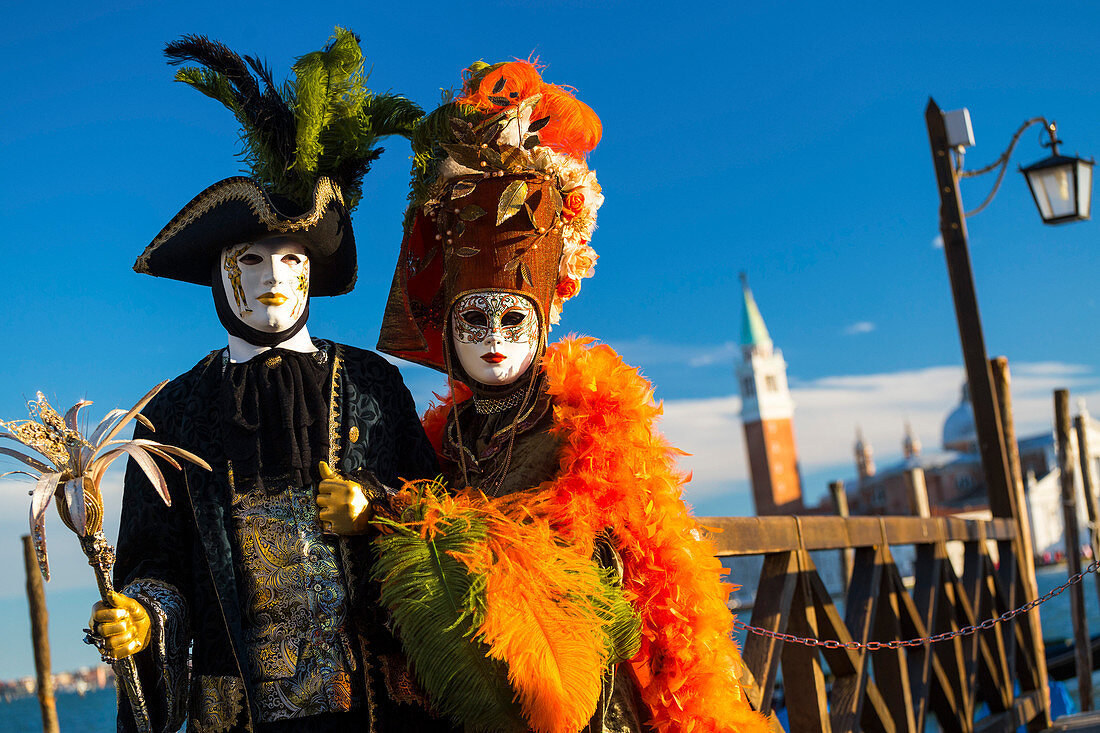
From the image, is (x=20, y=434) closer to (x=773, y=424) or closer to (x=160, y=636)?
(x=160, y=636)

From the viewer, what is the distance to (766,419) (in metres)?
64.3

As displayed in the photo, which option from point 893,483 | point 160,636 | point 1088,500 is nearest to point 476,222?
point 160,636

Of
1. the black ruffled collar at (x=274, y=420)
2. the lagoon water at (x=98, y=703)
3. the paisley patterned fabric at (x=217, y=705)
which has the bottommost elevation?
the lagoon water at (x=98, y=703)

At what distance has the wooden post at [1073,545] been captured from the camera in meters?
11.1

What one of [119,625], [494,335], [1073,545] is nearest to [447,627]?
[119,625]

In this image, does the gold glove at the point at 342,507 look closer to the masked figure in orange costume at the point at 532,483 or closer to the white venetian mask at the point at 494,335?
the masked figure in orange costume at the point at 532,483

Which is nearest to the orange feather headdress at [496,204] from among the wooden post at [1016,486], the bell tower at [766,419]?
the wooden post at [1016,486]

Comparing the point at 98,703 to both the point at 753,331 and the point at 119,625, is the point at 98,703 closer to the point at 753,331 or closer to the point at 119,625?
the point at 753,331

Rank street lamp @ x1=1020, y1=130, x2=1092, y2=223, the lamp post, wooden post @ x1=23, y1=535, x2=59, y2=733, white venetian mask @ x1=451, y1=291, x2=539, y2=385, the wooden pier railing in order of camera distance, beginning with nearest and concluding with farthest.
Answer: white venetian mask @ x1=451, y1=291, x2=539, y2=385 < the wooden pier railing < street lamp @ x1=1020, y1=130, x2=1092, y2=223 < the lamp post < wooden post @ x1=23, y1=535, x2=59, y2=733

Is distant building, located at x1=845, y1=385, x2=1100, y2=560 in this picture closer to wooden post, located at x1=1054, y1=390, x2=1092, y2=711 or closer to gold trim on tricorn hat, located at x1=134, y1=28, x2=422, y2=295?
wooden post, located at x1=1054, y1=390, x2=1092, y2=711

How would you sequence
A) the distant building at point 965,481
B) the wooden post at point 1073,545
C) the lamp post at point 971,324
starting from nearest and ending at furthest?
1. the lamp post at point 971,324
2. the wooden post at point 1073,545
3. the distant building at point 965,481

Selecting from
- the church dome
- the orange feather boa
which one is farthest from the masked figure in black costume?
the church dome

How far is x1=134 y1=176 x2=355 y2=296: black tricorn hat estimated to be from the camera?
2.42m

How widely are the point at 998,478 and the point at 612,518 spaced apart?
18.0 ft
